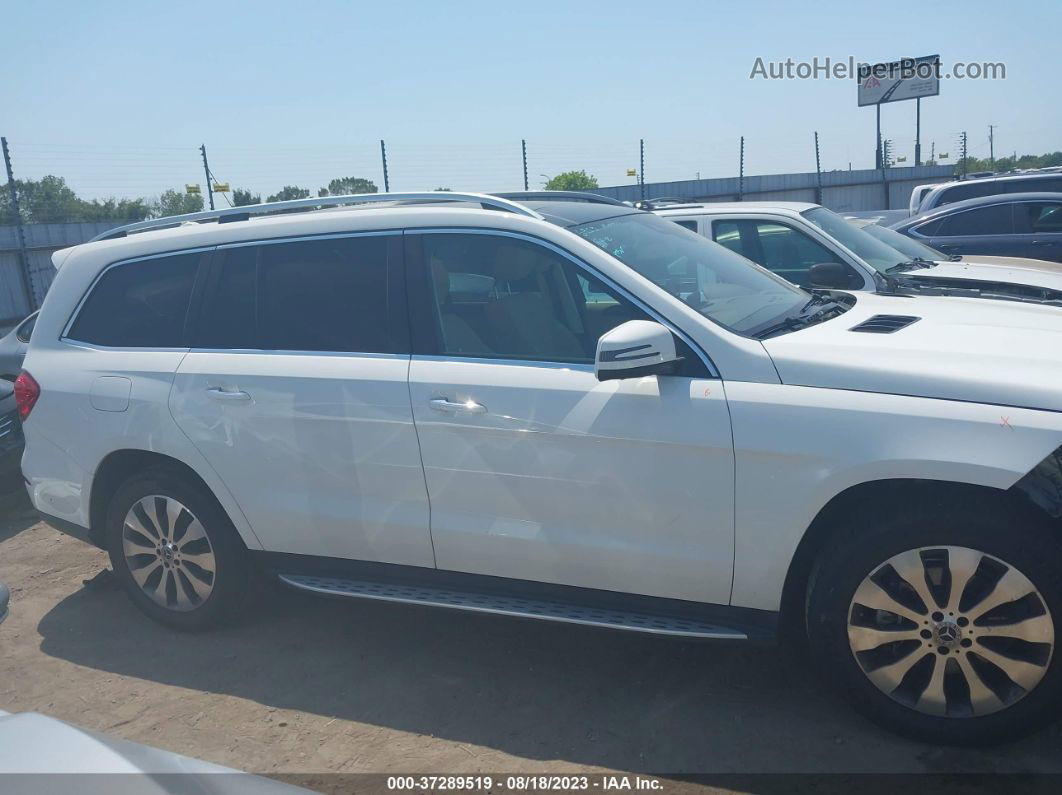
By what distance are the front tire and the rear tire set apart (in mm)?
2626

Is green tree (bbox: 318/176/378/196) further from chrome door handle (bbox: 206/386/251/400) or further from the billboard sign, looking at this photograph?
the billboard sign

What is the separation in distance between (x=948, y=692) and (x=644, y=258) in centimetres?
194

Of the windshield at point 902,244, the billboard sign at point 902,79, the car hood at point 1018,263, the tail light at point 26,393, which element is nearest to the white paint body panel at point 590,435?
the tail light at point 26,393

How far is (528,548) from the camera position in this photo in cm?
366

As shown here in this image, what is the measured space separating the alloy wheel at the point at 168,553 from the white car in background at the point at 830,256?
15.0 feet

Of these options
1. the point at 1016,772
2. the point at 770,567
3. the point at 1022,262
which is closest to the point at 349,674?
the point at 770,567

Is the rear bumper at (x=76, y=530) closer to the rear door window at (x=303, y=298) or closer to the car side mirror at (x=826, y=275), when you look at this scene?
the rear door window at (x=303, y=298)

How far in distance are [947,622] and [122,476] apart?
12.1 ft

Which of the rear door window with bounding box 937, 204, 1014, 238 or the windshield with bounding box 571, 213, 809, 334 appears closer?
the windshield with bounding box 571, 213, 809, 334

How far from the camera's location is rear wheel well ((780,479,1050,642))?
301 centimetres

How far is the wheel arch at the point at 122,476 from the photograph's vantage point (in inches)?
173

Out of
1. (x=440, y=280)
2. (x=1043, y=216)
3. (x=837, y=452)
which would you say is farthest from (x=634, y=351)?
(x=1043, y=216)

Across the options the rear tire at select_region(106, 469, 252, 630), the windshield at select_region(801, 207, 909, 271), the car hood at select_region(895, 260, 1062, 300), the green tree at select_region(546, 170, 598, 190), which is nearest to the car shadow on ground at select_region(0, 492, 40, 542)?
the rear tire at select_region(106, 469, 252, 630)

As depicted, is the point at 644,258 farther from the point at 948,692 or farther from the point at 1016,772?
the point at 1016,772
